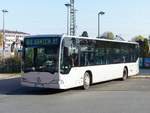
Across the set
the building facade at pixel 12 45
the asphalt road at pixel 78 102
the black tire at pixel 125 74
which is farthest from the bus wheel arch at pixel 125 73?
the building facade at pixel 12 45

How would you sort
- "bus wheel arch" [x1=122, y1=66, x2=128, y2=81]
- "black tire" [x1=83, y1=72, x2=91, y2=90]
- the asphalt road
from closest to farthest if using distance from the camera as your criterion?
1. the asphalt road
2. "black tire" [x1=83, y1=72, x2=91, y2=90]
3. "bus wheel arch" [x1=122, y1=66, x2=128, y2=81]

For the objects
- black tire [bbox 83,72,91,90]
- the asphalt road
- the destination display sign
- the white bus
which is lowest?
the asphalt road

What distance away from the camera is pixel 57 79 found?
743 inches

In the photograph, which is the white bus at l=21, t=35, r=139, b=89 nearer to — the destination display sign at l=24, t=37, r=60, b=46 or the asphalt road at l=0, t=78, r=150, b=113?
the destination display sign at l=24, t=37, r=60, b=46

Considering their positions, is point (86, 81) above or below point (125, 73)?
below

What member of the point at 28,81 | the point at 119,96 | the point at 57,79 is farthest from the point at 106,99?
the point at 28,81

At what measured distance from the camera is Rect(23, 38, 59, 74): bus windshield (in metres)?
19.0

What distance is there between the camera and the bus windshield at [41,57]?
19.0 meters

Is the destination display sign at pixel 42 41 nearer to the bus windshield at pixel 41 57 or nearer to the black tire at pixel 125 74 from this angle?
the bus windshield at pixel 41 57

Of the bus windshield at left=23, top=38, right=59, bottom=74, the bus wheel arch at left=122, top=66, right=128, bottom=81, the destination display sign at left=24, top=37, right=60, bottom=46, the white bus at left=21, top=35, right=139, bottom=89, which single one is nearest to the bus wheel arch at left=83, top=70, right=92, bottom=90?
the white bus at left=21, top=35, right=139, bottom=89

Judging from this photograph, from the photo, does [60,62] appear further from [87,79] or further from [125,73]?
[125,73]

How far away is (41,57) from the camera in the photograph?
63.7 ft

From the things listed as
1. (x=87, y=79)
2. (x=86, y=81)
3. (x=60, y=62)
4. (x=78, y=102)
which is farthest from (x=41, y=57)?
(x=78, y=102)

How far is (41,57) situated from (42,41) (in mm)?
773
